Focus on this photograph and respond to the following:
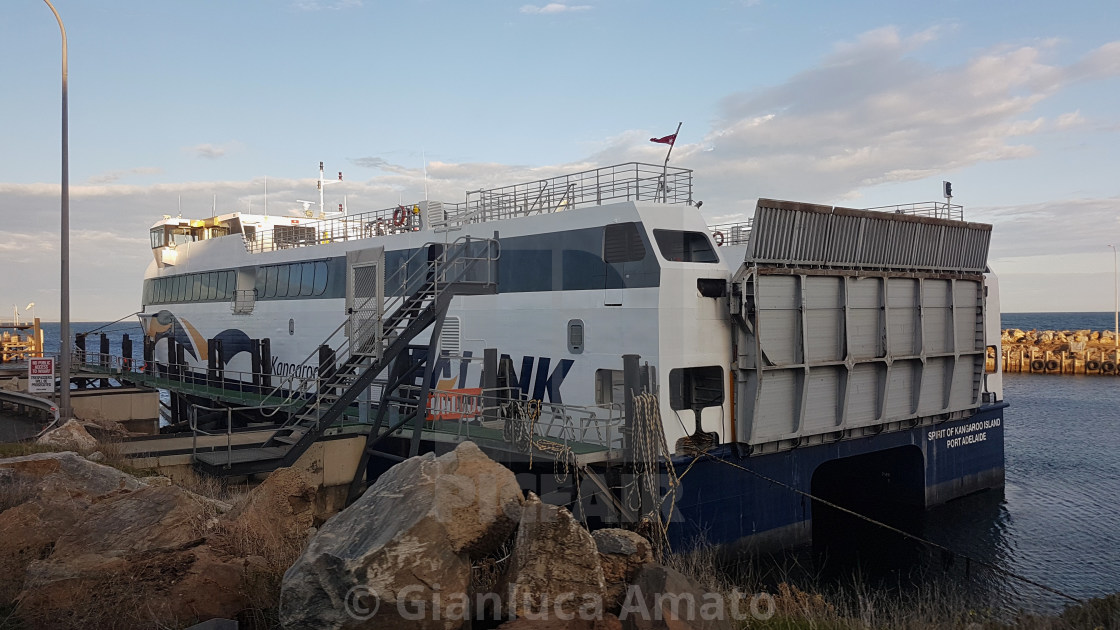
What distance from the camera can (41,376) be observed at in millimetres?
16594

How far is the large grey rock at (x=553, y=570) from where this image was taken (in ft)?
20.4

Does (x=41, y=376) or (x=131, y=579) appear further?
(x=41, y=376)

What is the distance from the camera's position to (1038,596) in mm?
15375

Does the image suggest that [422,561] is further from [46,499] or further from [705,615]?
[46,499]

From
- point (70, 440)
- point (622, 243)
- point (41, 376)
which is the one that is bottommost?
point (70, 440)

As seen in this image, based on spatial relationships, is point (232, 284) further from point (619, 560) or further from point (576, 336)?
point (619, 560)

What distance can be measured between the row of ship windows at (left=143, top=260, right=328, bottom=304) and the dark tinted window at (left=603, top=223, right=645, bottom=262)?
12.3 metres

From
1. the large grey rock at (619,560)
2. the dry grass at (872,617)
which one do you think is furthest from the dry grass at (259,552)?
the dry grass at (872,617)

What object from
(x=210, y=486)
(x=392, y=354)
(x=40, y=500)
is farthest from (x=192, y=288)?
(x=40, y=500)

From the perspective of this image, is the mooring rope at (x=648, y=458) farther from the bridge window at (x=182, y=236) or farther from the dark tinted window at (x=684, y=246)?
the bridge window at (x=182, y=236)

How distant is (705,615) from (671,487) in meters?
7.86

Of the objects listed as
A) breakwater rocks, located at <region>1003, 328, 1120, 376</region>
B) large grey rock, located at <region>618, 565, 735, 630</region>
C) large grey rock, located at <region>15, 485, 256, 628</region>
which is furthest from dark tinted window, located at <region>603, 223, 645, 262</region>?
breakwater rocks, located at <region>1003, 328, 1120, 376</region>

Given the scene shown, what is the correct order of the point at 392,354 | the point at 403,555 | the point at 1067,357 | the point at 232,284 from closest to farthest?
1. the point at 403,555
2. the point at 392,354
3. the point at 232,284
4. the point at 1067,357

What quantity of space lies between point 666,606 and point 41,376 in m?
16.1
